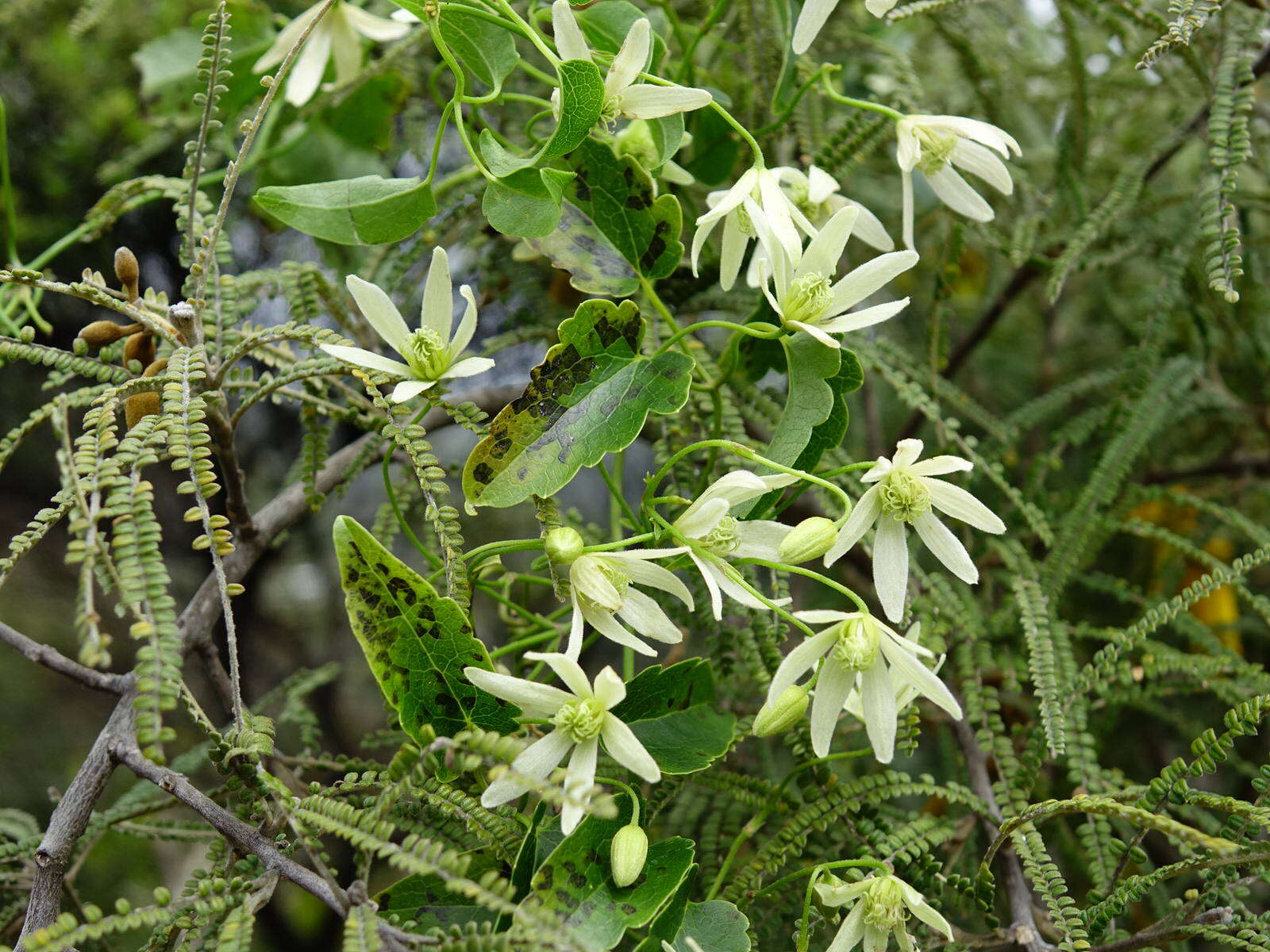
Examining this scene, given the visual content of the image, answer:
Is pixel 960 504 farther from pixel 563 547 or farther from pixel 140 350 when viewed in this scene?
pixel 140 350

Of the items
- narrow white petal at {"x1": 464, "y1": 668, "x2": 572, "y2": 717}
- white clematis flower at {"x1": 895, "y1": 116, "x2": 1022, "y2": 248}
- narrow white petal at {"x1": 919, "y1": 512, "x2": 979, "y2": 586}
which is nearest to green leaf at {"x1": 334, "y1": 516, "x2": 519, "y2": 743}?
narrow white petal at {"x1": 464, "y1": 668, "x2": 572, "y2": 717}

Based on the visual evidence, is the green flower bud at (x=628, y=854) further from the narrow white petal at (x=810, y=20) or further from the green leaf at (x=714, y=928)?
the narrow white petal at (x=810, y=20)

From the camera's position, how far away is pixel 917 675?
408 mm

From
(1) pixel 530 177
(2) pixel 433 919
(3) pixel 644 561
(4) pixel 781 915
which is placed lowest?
(4) pixel 781 915

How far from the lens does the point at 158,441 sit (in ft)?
1.25

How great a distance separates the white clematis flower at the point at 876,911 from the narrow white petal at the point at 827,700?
0.06m

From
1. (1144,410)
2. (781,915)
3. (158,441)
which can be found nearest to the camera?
(158,441)

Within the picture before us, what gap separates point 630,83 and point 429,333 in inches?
6.5

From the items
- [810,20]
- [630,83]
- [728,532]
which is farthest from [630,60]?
[728,532]

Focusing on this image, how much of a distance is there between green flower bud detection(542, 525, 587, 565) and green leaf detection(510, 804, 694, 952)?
0.11m

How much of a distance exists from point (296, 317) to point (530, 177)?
185 mm

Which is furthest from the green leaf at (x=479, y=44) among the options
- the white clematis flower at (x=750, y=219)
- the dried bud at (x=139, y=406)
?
the dried bud at (x=139, y=406)

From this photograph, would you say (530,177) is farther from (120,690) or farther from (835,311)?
(120,690)

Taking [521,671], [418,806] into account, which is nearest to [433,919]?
[418,806]
